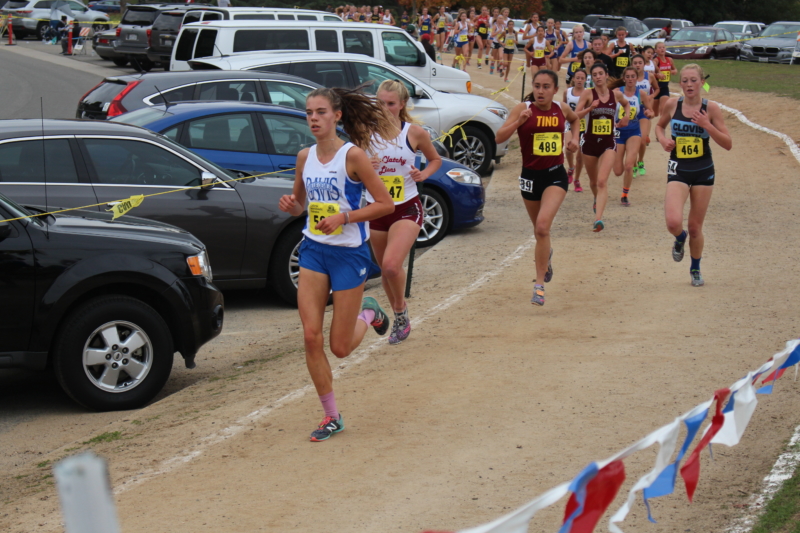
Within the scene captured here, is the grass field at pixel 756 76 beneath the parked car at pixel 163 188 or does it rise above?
beneath

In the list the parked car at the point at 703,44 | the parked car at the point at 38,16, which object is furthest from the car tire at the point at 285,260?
the parked car at the point at 38,16

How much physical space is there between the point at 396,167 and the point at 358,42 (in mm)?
10798

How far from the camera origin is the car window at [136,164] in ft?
25.1

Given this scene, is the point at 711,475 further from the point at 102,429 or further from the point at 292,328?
the point at 292,328

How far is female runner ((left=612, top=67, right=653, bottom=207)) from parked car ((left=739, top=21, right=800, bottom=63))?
21866 millimetres

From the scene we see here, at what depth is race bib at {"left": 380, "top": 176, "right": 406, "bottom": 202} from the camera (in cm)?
671

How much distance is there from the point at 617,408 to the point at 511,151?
13486 millimetres

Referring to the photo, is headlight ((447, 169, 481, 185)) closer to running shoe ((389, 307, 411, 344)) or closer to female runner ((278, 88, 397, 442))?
running shoe ((389, 307, 411, 344))

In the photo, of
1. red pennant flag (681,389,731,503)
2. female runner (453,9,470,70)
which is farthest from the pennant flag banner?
female runner (453,9,470,70)

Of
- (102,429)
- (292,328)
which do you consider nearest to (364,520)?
(102,429)

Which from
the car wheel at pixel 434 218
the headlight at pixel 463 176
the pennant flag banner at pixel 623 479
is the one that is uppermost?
the pennant flag banner at pixel 623 479

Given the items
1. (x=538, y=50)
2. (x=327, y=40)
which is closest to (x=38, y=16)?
(x=538, y=50)

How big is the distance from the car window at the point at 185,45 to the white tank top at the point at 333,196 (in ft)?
38.0

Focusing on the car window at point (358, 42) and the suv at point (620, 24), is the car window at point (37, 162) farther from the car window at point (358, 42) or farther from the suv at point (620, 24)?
the suv at point (620, 24)
